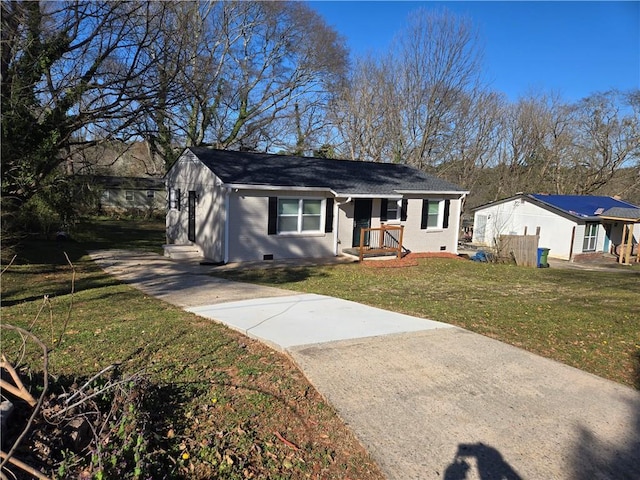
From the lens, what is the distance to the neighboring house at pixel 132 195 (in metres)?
35.1

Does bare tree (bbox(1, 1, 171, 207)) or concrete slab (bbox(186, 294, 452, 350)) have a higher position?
bare tree (bbox(1, 1, 171, 207))

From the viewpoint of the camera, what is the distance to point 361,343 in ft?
18.7

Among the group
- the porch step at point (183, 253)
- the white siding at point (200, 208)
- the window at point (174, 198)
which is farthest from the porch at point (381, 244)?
the window at point (174, 198)

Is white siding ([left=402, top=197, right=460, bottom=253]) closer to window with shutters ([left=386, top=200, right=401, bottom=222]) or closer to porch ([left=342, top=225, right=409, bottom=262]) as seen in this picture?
window with shutters ([left=386, top=200, right=401, bottom=222])

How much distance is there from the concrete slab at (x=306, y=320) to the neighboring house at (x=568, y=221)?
16.6 metres

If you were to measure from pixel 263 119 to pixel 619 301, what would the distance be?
26037 mm

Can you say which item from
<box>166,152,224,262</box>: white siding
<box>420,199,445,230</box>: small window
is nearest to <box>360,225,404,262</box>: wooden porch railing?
<box>420,199,445,230</box>: small window

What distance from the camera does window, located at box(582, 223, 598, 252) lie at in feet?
76.6

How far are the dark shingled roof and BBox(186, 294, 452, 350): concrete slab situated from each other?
6379 millimetres

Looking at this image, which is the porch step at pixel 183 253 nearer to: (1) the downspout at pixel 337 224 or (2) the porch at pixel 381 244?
(1) the downspout at pixel 337 224

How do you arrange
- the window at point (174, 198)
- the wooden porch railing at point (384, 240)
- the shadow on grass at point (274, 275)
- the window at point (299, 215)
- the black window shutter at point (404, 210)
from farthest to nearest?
the window at point (174, 198), the black window shutter at point (404, 210), the wooden porch railing at point (384, 240), the window at point (299, 215), the shadow on grass at point (274, 275)

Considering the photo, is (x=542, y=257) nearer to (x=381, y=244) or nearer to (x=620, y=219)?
(x=620, y=219)

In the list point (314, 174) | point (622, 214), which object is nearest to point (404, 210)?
point (314, 174)

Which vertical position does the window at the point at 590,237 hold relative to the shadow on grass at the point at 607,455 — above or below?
above
